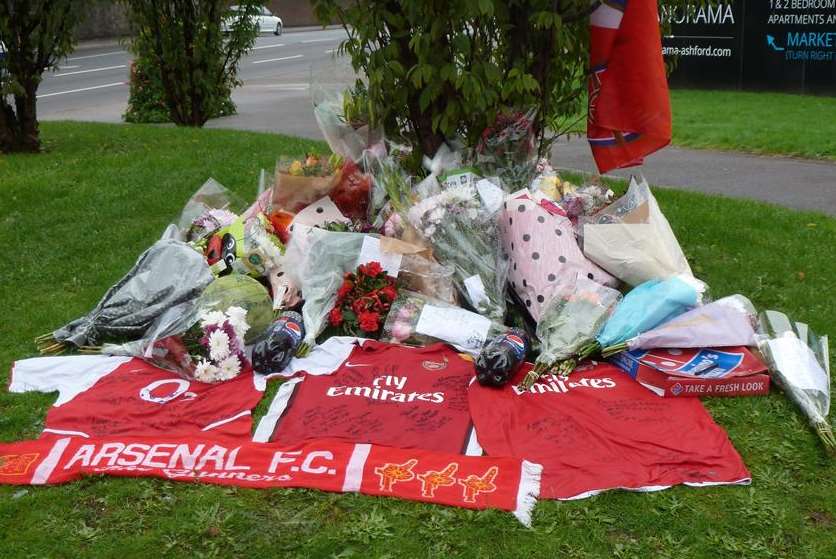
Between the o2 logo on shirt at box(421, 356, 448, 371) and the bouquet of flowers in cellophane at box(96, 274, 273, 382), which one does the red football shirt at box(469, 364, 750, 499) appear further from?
the bouquet of flowers in cellophane at box(96, 274, 273, 382)

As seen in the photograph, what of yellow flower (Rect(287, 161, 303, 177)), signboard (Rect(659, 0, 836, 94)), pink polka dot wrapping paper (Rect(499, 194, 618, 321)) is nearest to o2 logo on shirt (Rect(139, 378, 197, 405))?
yellow flower (Rect(287, 161, 303, 177))

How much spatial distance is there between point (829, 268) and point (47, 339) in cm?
473

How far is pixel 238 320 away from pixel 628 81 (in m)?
2.77

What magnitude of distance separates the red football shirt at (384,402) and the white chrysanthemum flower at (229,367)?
11.2 inches

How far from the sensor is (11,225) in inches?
263

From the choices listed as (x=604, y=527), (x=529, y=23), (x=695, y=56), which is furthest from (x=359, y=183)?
(x=695, y=56)

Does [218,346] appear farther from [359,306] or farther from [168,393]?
[359,306]

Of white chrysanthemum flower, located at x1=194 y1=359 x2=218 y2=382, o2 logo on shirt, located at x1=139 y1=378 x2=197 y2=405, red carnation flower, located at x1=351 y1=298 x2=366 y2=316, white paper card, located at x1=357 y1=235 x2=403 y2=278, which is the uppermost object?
white paper card, located at x1=357 y1=235 x2=403 y2=278

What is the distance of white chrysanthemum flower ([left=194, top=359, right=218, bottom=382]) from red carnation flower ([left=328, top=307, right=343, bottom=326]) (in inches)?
28.0

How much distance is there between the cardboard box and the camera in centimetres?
402

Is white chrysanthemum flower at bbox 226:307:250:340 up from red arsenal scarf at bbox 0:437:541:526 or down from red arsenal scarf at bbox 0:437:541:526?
up

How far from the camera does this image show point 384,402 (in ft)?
13.1

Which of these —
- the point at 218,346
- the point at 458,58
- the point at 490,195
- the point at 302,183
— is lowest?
the point at 218,346

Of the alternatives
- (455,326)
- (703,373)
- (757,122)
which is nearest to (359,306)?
(455,326)
